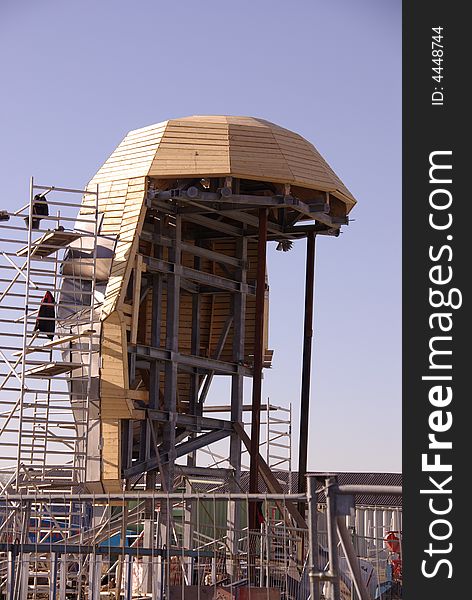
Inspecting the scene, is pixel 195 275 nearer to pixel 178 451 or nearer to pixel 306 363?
pixel 306 363

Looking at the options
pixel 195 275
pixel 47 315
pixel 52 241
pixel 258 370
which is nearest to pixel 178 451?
pixel 258 370

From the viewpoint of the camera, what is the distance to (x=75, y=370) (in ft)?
106

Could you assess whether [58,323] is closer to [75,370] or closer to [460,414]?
[75,370]

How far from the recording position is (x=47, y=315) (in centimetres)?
3153

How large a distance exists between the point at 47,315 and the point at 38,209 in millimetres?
2981

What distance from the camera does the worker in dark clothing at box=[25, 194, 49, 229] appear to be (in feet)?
103

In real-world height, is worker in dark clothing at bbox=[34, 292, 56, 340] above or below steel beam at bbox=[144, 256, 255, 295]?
below

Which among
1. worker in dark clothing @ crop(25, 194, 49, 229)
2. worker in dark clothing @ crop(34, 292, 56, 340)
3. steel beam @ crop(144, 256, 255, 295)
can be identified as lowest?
worker in dark clothing @ crop(34, 292, 56, 340)

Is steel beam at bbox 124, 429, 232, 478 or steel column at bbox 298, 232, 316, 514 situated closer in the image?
steel beam at bbox 124, 429, 232, 478

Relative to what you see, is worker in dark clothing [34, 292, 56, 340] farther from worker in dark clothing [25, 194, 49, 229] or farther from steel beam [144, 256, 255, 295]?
steel beam [144, 256, 255, 295]

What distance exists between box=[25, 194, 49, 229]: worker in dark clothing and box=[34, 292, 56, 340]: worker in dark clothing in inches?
78.5

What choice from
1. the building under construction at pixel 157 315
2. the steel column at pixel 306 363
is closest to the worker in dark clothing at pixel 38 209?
the building under construction at pixel 157 315

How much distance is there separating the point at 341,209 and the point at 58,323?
9450mm

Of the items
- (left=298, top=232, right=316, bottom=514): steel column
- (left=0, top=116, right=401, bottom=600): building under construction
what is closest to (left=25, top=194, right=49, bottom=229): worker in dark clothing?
(left=0, top=116, right=401, bottom=600): building under construction
